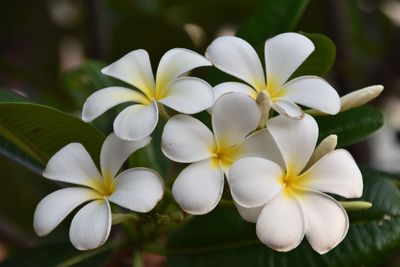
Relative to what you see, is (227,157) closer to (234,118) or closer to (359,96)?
(234,118)

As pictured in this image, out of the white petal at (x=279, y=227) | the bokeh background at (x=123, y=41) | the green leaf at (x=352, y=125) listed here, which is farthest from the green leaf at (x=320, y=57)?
the bokeh background at (x=123, y=41)

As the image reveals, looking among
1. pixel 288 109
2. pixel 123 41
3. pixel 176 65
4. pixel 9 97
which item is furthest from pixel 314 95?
pixel 123 41

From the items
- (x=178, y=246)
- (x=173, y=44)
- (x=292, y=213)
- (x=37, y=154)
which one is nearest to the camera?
(x=292, y=213)

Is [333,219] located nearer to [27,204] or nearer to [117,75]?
[117,75]

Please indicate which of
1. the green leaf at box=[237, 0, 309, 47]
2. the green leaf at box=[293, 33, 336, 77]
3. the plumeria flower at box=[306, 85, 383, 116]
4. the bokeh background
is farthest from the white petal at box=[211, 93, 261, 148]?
the bokeh background

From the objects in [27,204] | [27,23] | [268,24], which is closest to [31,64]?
[27,23]

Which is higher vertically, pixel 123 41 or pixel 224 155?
pixel 224 155
